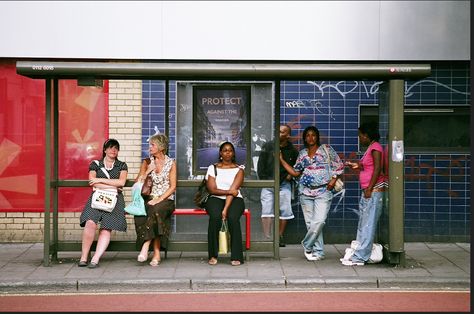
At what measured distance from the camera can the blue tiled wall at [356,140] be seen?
11492mm

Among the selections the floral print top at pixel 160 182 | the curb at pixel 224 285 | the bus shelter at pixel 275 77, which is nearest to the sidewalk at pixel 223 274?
the curb at pixel 224 285

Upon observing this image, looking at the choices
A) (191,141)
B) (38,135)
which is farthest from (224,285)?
(38,135)

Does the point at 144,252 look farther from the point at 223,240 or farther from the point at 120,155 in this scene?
the point at 120,155

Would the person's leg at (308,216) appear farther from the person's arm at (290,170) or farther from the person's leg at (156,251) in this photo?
the person's leg at (156,251)

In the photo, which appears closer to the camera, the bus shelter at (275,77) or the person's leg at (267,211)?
the bus shelter at (275,77)

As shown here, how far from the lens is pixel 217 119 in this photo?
1050 centimetres

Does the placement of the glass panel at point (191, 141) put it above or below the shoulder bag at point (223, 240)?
above

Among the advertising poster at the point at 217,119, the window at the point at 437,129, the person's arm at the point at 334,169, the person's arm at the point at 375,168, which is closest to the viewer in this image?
the person's arm at the point at 375,168

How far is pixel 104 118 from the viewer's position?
11586mm

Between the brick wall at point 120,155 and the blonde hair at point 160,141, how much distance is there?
2060 mm

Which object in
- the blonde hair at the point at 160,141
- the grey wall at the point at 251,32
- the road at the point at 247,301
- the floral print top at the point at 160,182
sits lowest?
the road at the point at 247,301

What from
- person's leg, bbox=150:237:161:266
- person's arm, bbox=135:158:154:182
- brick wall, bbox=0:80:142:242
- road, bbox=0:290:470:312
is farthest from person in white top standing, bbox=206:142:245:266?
brick wall, bbox=0:80:142:242

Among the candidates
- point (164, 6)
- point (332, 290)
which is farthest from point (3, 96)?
point (332, 290)

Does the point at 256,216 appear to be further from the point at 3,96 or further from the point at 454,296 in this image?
the point at 3,96
